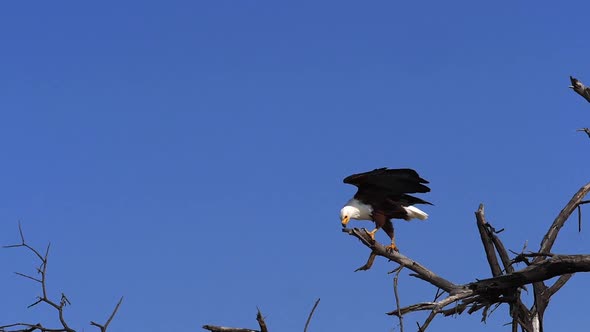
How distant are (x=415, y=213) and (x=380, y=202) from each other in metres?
0.48

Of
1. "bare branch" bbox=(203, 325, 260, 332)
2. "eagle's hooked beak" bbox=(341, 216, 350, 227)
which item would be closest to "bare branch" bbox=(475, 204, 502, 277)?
"eagle's hooked beak" bbox=(341, 216, 350, 227)

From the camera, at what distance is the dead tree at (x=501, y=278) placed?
630cm

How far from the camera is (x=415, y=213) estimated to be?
10953 millimetres

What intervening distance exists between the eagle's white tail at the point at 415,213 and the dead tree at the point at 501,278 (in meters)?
0.78

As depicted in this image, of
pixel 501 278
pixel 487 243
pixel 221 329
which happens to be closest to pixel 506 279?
pixel 501 278

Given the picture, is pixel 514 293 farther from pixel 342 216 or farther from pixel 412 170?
pixel 342 216

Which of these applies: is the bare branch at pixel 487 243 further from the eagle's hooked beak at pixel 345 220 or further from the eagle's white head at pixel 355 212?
the eagle's hooked beak at pixel 345 220

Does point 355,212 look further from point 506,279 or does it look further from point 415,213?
point 506,279

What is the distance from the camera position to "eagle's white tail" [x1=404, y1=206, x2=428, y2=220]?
35.9 ft

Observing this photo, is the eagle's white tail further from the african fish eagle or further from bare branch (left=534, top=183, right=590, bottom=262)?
bare branch (left=534, top=183, right=590, bottom=262)

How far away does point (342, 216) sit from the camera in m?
11.0

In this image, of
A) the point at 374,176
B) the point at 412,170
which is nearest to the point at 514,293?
the point at 412,170

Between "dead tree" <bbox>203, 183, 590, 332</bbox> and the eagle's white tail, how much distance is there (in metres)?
0.78

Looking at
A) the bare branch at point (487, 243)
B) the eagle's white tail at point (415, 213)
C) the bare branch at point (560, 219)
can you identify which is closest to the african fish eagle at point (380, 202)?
the eagle's white tail at point (415, 213)
